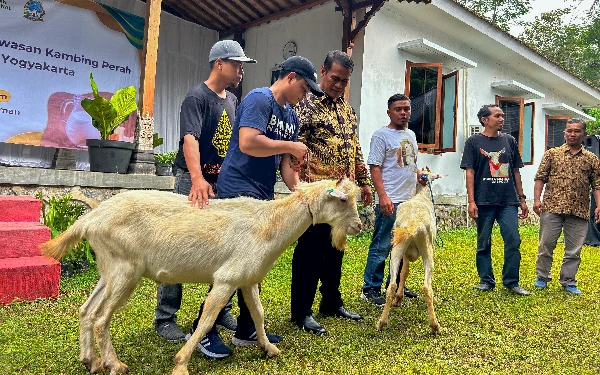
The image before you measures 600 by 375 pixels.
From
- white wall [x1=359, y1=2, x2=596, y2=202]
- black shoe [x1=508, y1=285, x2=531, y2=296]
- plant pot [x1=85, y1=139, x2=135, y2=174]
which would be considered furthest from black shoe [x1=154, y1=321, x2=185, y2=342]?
white wall [x1=359, y1=2, x2=596, y2=202]

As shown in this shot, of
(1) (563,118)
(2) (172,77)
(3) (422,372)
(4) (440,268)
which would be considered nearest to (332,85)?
(3) (422,372)

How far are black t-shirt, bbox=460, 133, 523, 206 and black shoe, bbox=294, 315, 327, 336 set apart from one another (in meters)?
2.56

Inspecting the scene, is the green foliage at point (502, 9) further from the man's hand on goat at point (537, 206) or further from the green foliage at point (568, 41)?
the man's hand on goat at point (537, 206)

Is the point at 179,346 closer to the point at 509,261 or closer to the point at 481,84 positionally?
the point at 509,261

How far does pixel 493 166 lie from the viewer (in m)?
5.31

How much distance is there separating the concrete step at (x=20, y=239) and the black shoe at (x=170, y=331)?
2028 millimetres

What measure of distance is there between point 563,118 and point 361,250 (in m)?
11.6

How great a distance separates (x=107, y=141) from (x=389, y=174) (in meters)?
4.15

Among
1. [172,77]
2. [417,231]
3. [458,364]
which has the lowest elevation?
[458,364]

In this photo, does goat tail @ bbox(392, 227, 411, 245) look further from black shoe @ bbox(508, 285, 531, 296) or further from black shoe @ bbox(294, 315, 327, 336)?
black shoe @ bbox(508, 285, 531, 296)

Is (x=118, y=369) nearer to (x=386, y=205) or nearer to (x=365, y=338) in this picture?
(x=365, y=338)

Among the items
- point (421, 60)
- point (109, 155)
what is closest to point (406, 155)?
point (109, 155)

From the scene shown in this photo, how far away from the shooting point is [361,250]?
7.76 m

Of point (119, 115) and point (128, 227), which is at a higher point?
point (119, 115)
